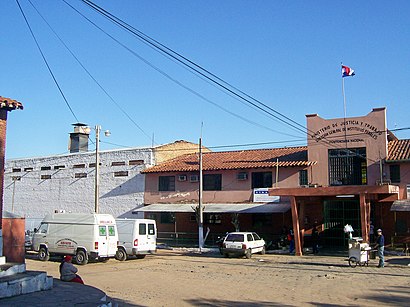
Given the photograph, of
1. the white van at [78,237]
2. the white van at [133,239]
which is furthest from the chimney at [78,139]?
the white van at [133,239]

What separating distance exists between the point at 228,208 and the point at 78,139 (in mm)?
17898

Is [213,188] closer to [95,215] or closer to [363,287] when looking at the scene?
[95,215]

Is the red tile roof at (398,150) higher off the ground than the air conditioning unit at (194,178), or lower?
higher

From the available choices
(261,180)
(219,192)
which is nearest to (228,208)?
(219,192)

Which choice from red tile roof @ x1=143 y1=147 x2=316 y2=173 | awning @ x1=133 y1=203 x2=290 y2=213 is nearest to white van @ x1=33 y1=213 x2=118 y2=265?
awning @ x1=133 y1=203 x2=290 y2=213

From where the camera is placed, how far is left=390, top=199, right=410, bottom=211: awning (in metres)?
25.6

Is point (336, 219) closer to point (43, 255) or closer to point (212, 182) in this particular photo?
point (212, 182)

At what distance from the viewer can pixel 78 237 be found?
22859 mm

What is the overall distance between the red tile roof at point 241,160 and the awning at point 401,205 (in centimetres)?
568

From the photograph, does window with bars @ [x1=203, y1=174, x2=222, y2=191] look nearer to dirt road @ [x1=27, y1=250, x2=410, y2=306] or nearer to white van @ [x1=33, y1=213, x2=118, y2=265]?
dirt road @ [x1=27, y1=250, x2=410, y2=306]

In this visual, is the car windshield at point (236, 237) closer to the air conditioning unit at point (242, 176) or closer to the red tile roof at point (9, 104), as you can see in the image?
the air conditioning unit at point (242, 176)

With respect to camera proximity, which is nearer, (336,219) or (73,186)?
(336,219)

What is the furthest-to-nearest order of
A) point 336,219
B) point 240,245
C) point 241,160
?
1. point 241,160
2. point 336,219
3. point 240,245

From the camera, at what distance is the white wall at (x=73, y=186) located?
122 ft
